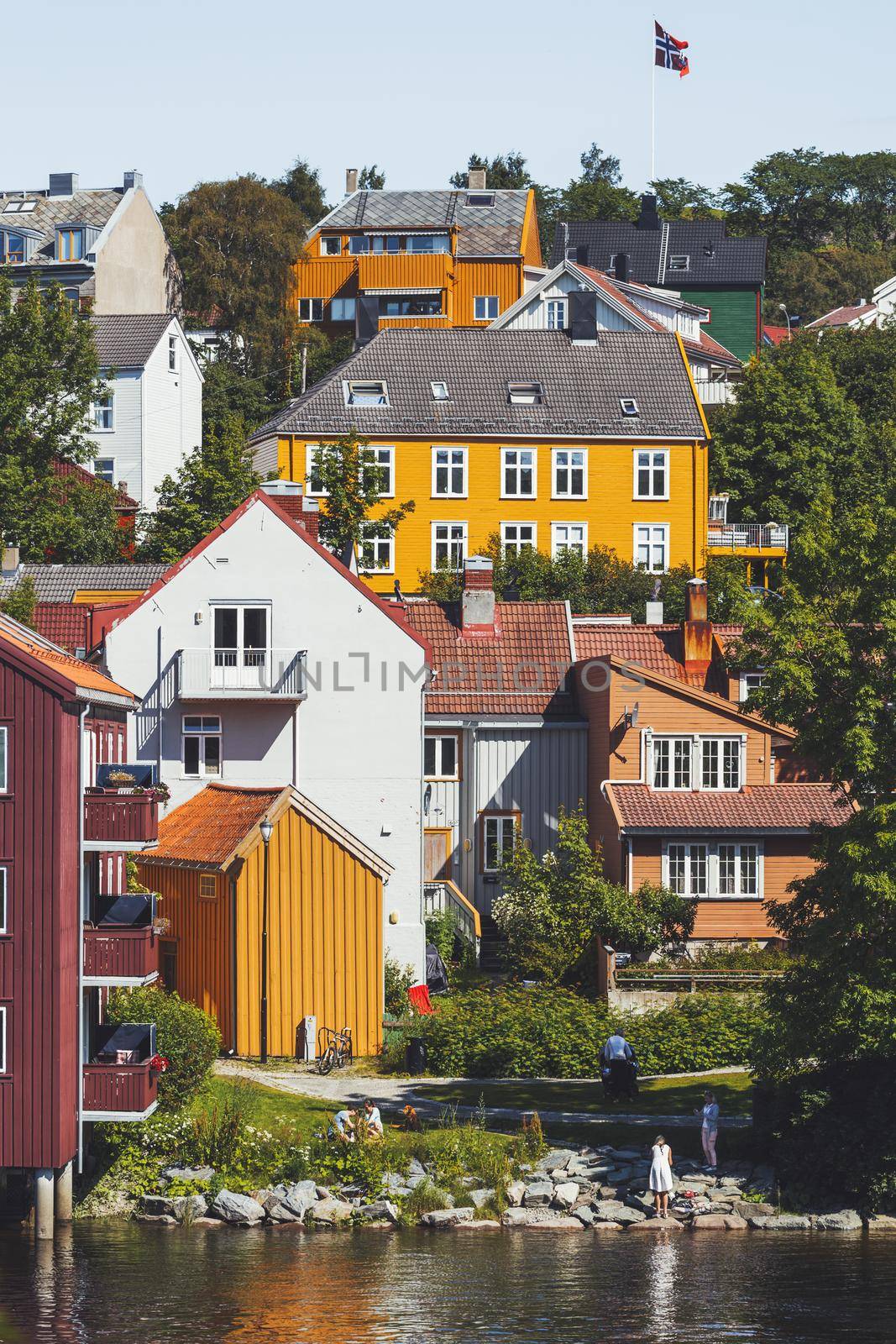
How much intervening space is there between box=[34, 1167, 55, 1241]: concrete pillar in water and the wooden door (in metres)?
21.7

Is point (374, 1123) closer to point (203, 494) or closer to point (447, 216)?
point (203, 494)

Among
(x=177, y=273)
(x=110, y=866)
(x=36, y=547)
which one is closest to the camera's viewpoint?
(x=110, y=866)

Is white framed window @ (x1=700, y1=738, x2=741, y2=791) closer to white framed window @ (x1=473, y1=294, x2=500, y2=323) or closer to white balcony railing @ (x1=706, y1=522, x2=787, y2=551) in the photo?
white balcony railing @ (x1=706, y1=522, x2=787, y2=551)

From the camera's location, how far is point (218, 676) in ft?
159

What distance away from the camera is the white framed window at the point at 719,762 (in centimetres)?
5134

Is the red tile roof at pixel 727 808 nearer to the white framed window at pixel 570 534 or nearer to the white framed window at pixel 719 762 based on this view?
the white framed window at pixel 719 762

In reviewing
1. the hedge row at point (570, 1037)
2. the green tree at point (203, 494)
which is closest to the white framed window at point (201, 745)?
the hedge row at point (570, 1037)

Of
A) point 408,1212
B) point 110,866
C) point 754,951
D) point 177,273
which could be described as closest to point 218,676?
point 110,866

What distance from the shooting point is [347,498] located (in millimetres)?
65875

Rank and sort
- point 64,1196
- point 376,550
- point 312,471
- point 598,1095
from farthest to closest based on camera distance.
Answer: point 376,550
point 312,471
point 598,1095
point 64,1196

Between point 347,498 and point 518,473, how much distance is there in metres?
9.46

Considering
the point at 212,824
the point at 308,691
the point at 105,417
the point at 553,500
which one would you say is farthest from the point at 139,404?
the point at 212,824

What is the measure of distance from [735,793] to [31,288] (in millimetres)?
33525

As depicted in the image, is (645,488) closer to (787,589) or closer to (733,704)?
(733,704)
